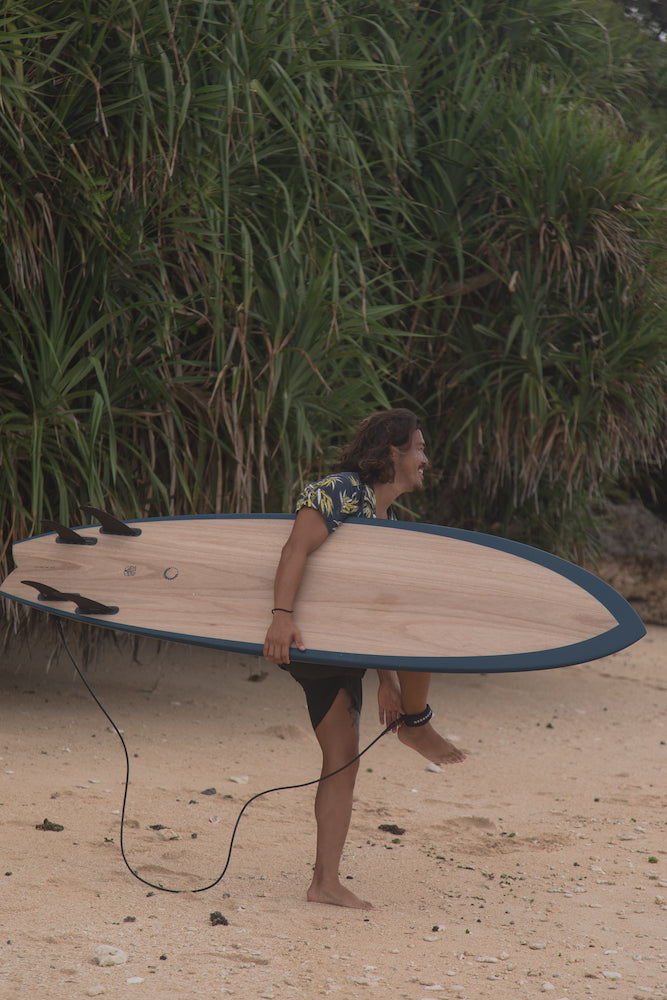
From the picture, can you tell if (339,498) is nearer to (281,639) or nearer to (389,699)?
(281,639)

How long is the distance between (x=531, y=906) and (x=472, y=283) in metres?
3.59

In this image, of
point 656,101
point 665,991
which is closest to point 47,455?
point 665,991

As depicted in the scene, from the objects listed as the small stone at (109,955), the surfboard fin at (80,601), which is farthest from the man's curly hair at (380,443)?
the small stone at (109,955)

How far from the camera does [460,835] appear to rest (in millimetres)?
3496

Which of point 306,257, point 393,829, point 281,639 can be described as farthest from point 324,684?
point 306,257

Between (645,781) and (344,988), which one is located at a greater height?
(344,988)

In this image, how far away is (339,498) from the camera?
105 inches

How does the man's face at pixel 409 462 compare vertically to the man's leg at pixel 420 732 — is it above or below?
above

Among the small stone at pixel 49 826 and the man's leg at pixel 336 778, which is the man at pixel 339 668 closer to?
the man's leg at pixel 336 778

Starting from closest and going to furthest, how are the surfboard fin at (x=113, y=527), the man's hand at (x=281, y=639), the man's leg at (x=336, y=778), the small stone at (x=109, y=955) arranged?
the small stone at (x=109, y=955) < the man's hand at (x=281, y=639) < the man's leg at (x=336, y=778) < the surfboard fin at (x=113, y=527)

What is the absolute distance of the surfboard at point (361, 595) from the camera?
2.55 metres

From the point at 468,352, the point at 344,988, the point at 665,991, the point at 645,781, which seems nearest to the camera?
the point at 344,988

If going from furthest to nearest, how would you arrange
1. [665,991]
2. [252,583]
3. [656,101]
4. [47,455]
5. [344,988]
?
[656,101]
[47,455]
[252,583]
[665,991]
[344,988]

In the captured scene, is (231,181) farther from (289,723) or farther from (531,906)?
(531,906)
